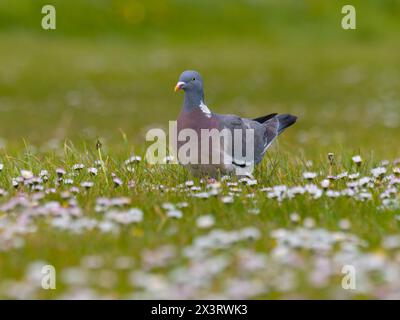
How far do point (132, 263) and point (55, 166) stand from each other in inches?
138

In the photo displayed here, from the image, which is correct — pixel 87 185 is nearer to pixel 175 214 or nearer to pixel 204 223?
pixel 175 214

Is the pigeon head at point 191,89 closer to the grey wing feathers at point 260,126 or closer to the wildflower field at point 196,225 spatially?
the grey wing feathers at point 260,126

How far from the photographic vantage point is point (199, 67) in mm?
35375

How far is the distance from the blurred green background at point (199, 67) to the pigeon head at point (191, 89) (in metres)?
4.57

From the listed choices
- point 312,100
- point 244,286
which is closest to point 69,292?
point 244,286

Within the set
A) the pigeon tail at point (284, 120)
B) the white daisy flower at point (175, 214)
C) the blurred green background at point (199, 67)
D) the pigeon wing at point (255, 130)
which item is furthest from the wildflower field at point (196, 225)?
the blurred green background at point (199, 67)

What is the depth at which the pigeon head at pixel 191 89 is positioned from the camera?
817 cm

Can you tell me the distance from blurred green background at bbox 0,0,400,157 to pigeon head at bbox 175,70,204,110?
4.57 meters

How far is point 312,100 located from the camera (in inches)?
1103

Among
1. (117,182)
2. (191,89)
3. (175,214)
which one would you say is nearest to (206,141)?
(191,89)

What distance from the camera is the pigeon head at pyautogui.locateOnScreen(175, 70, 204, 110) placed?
817cm

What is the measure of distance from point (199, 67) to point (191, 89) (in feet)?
90.0

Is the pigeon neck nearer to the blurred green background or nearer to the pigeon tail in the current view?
the pigeon tail
